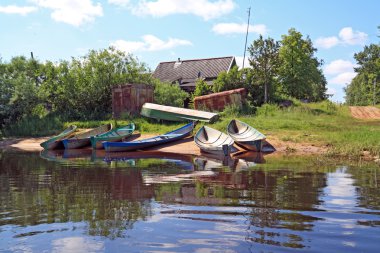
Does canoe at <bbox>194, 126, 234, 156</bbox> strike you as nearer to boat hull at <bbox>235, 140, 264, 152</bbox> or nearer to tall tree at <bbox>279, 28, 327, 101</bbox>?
boat hull at <bbox>235, 140, 264, 152</bbox>

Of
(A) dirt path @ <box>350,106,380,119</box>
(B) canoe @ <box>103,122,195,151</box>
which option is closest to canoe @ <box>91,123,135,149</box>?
(B) canoe @ <box>103,122,195,151</box>

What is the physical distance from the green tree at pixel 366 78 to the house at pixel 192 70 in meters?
23.4

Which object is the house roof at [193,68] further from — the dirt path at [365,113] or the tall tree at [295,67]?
the dirt path at [365,113]

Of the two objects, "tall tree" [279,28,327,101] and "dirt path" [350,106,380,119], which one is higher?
"tall tree" [279,28,327,101]

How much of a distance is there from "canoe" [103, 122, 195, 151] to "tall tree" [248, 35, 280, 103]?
8.79m

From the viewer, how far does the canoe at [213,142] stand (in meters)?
17.0

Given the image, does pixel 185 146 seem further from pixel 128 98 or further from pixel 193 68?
pixel 193 68

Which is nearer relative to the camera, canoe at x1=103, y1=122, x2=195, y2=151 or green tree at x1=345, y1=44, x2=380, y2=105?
canoe at x1=103, y1=122, x2=195, y2=151

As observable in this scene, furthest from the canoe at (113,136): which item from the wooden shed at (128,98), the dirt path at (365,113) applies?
the dirt path at (365,113)

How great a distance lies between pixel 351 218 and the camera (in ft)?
20.6

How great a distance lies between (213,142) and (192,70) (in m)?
25.6

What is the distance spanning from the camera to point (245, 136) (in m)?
18.7

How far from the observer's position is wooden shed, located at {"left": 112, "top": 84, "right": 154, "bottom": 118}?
87.7ft

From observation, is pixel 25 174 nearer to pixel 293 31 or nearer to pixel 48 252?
pixel 48 252
